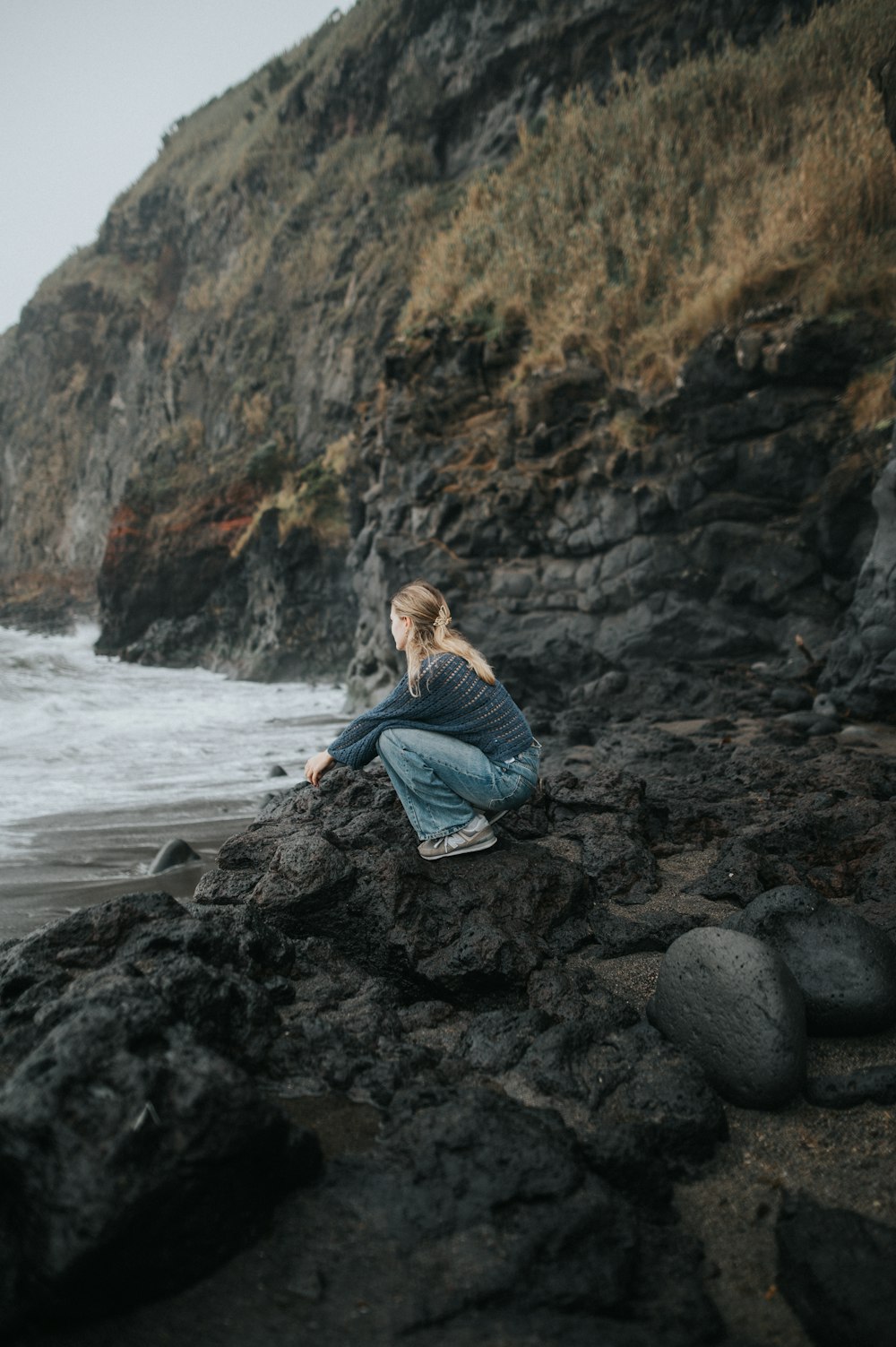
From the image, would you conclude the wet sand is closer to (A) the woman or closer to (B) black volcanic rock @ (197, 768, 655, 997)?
(B) black volcanic rock @ (197, 768, 655, 997)

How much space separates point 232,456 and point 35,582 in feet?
54.1

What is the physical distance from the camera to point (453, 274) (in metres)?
14.2

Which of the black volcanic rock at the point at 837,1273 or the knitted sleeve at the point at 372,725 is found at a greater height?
the knitted sleeve at the point at 372,725

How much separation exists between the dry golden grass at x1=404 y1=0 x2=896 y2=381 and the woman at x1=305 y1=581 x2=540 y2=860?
9.11 m

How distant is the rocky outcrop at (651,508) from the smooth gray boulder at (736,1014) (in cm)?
674

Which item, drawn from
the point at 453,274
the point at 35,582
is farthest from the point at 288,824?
the point at 35,582

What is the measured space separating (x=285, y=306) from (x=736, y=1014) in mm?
27330

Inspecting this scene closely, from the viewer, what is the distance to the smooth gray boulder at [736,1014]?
2197mm

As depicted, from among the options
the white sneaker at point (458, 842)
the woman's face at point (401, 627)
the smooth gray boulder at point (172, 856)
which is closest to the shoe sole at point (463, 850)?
the white sneaker at point (458, 842)

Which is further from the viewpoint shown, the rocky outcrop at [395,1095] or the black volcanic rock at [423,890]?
the black volcanic rock at [423,890]

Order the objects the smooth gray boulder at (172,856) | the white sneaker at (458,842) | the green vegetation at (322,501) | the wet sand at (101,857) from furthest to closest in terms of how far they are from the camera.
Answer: the green vegetation at (322,501) < the smooth gray boulder at (172,856) < the wet sand at (101,857) < the white sneaker at (458,842)

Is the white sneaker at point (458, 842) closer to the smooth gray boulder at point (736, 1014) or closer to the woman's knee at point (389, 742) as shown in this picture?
the woman's knee at point (389, 742)

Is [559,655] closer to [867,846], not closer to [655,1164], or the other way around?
[867,846]

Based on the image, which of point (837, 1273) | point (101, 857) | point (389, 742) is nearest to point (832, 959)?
point (837, 1273)
